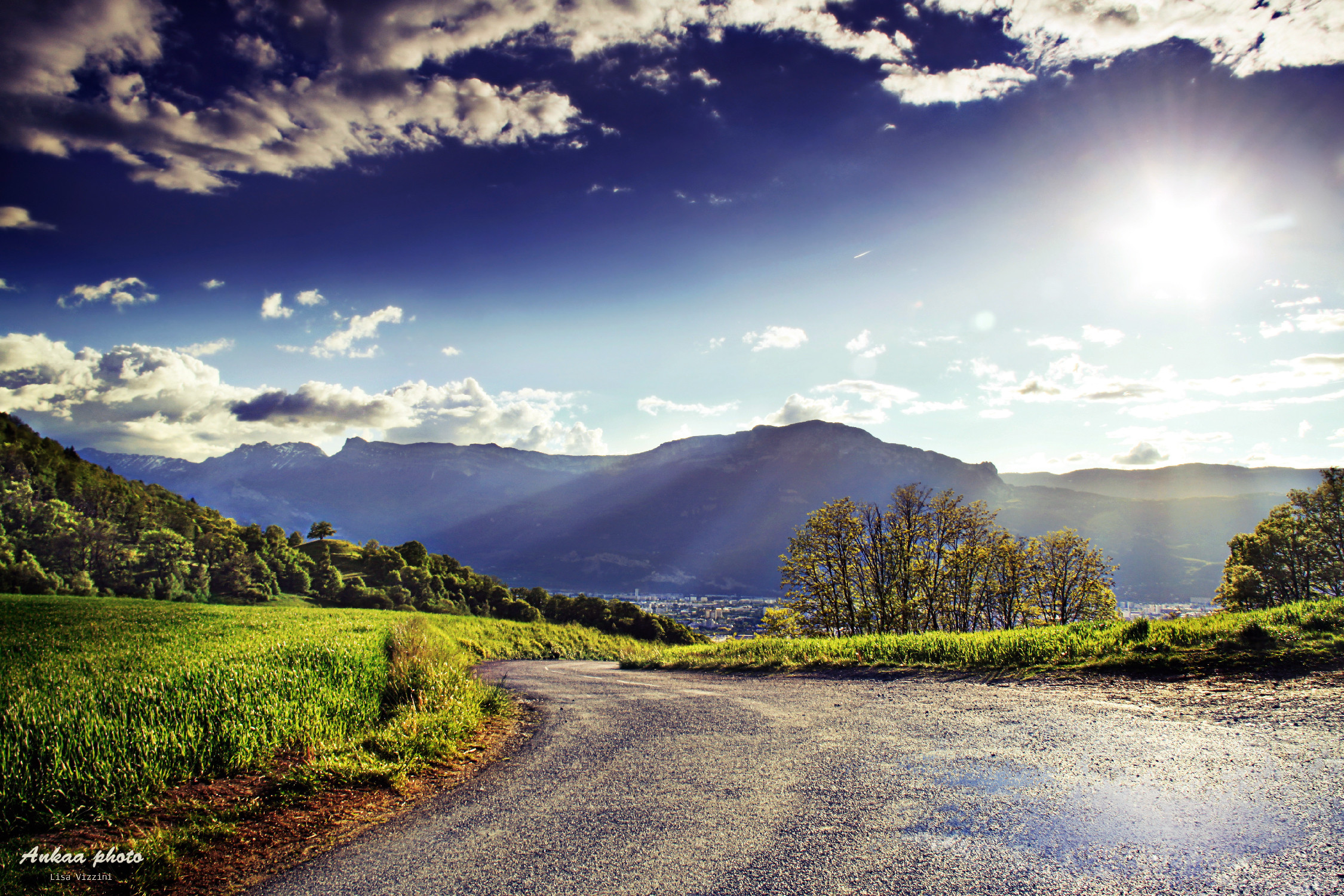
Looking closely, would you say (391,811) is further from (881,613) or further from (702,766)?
(881,613)

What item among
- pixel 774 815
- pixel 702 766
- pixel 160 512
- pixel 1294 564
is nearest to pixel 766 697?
pixel 702 766

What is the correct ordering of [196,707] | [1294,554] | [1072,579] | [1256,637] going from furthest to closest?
[1072,579] → [1294,554] → [1256,637] → [196,707]

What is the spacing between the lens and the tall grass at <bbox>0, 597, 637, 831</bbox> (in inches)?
221

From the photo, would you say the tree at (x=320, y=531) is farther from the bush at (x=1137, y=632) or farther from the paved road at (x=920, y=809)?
the bush at (x=1137, y=632)

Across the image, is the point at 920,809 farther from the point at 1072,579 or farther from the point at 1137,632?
the point at 1072,579

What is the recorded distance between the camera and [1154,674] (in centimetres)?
923

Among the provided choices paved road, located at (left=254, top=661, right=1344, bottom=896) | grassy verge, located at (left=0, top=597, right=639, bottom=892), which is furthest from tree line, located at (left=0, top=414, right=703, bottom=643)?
paved road, located at (left=254, top=661, right=1344, bottom=896)

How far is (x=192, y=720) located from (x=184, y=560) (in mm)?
42022

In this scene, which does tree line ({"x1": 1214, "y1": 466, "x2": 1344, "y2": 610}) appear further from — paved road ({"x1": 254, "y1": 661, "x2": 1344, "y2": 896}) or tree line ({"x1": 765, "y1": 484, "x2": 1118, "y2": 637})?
paved road ({"x1": 254, "y1": 661, "x2": 1344, "y2": 896})

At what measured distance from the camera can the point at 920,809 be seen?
499cm

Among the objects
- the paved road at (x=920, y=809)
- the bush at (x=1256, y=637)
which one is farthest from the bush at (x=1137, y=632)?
the paved road at (x=920, y=809)

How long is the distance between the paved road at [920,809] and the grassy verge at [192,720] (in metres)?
1.49

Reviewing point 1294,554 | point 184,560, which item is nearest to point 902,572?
point 1294,554

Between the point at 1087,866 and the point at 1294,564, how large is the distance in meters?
57.7
